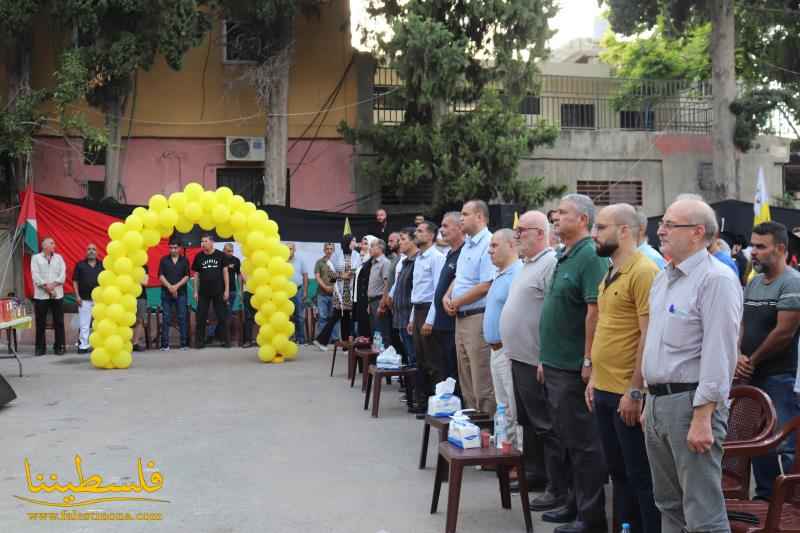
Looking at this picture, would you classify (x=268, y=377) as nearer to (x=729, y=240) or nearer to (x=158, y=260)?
(x=158, y=260)

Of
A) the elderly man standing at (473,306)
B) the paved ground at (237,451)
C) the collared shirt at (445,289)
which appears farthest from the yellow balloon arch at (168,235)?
the elderly man standing at (473,306)

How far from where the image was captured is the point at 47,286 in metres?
15.8

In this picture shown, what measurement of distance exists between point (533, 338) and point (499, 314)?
2.43ft

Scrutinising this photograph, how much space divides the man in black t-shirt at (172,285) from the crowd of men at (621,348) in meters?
9.46

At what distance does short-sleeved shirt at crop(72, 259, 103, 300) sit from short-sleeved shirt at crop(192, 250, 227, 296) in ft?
6.04

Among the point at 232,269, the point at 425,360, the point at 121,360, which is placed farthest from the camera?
the point at 232,269

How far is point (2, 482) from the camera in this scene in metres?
7.18

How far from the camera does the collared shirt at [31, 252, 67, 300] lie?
1585 centimetres

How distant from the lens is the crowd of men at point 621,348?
160 inches

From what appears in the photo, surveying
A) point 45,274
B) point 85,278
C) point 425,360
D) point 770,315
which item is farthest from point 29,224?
point 770,315

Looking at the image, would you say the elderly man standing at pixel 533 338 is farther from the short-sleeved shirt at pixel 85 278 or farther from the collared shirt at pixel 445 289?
the short-sleeved shirt at pixel 85 278

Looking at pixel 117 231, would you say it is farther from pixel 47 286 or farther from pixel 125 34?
pixel 125 34

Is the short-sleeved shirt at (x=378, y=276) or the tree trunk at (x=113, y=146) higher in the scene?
the tree trunk at (x=113, y=146)

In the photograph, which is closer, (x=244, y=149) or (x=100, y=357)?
(x=100, y=357)
